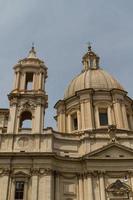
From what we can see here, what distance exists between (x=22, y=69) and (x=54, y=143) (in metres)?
10.2

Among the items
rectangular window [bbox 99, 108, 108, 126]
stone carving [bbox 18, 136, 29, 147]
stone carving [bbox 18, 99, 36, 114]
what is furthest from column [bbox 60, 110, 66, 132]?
stone carving [bbox 18, 136, 29, 147]

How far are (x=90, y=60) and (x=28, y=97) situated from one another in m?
16.5

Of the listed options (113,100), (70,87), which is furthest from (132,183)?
(70,87)

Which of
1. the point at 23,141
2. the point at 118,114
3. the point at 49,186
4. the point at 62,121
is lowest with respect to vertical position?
the point at 49,186

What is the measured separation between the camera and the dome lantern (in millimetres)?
48706

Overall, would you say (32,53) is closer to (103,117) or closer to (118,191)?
(103,117)

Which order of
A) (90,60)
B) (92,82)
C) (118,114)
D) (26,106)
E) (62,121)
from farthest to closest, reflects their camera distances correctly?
(90,60) → (92,82) → (62,121) → (118,114) → (26,106)

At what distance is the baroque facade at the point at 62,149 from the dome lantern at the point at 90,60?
8.48 meters

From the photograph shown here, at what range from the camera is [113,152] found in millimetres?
32938

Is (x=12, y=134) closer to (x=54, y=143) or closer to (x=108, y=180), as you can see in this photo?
(x=54, y=143)

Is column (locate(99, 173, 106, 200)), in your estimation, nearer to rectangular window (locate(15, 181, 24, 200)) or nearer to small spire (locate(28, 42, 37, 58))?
rectangular window (locate(15, 181, 24, 200))

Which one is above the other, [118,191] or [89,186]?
[89,186]

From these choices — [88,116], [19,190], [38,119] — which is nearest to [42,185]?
[19,190]

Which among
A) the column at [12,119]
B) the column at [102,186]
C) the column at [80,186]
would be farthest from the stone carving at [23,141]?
the column at [102,186]
